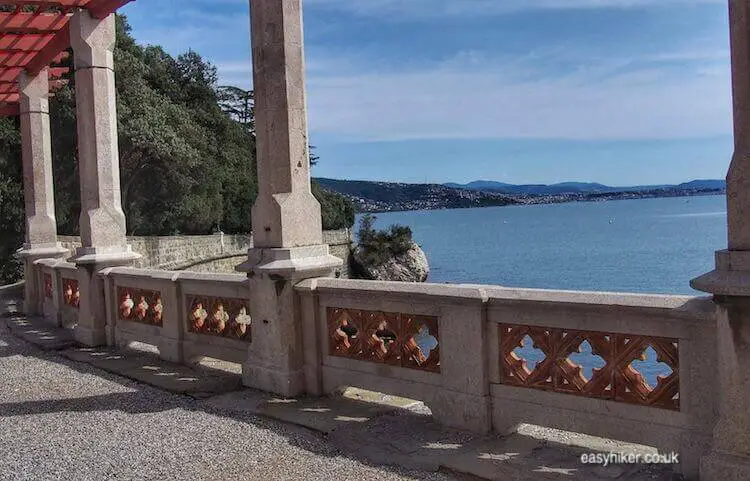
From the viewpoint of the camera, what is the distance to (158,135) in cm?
2698

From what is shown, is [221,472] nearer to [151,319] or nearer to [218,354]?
[218,354]

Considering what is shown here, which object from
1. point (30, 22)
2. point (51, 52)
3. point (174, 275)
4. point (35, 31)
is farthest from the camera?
point (51, 52)

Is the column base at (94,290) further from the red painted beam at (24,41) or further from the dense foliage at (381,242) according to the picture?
the dense foliage at (381,242)

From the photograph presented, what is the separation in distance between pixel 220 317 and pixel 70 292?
427cm

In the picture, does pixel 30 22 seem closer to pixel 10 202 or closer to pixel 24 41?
pixel 24 41

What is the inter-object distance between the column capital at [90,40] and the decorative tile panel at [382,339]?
501 cm

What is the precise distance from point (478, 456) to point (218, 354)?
11.1 ft

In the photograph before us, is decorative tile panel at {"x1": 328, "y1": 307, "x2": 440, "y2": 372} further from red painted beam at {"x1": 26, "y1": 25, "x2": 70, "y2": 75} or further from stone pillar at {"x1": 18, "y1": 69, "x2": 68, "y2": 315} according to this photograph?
stone pillar at {"x1": 18, "y1": 69, "x2": 68, "y2": 315}

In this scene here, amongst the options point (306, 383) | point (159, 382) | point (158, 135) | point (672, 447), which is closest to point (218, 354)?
point (159, 382)

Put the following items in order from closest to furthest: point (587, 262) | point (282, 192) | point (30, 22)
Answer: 1. point (282, 192)
2. point (30, 22)
3. point (587, 262)

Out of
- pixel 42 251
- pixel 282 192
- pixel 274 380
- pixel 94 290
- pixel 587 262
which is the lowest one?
pixel 587 262

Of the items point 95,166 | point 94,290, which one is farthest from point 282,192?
point 94,290

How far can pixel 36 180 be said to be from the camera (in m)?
12.0

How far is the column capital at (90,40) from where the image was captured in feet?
28.7
